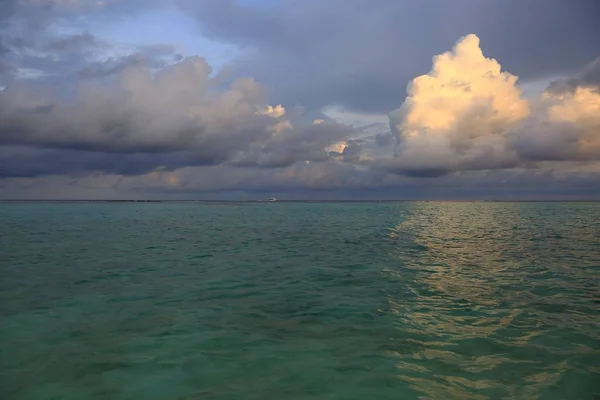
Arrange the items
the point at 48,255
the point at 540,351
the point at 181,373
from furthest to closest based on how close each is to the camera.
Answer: the point at 48,255
the point at 540,351
the point at 181,373

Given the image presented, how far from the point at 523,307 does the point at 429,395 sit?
34.5 ft

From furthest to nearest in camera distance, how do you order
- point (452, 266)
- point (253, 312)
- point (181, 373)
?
point (452, 266), point (253, 312), point (181, 373)

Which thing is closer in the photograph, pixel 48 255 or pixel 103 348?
pixel 103 348

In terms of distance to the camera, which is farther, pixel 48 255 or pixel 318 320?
pixel 48 255

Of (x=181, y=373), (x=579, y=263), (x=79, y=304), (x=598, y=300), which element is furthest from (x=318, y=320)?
(x=579, y=263)

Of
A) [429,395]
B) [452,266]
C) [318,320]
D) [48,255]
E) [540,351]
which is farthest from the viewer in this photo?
[48,255]

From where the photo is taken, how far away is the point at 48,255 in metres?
34.2

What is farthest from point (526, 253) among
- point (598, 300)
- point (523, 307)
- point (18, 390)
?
point (18, 390)

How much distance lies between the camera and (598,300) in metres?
18.8

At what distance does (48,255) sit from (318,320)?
29.6m

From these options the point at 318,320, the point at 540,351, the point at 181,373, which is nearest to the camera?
the point at 181,373

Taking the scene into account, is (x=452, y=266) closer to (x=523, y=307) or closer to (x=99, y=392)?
(x=523, y=307)

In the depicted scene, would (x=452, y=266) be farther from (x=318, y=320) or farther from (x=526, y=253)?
(x=318, y=320)

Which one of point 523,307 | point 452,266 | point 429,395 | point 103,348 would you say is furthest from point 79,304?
point 452,266
